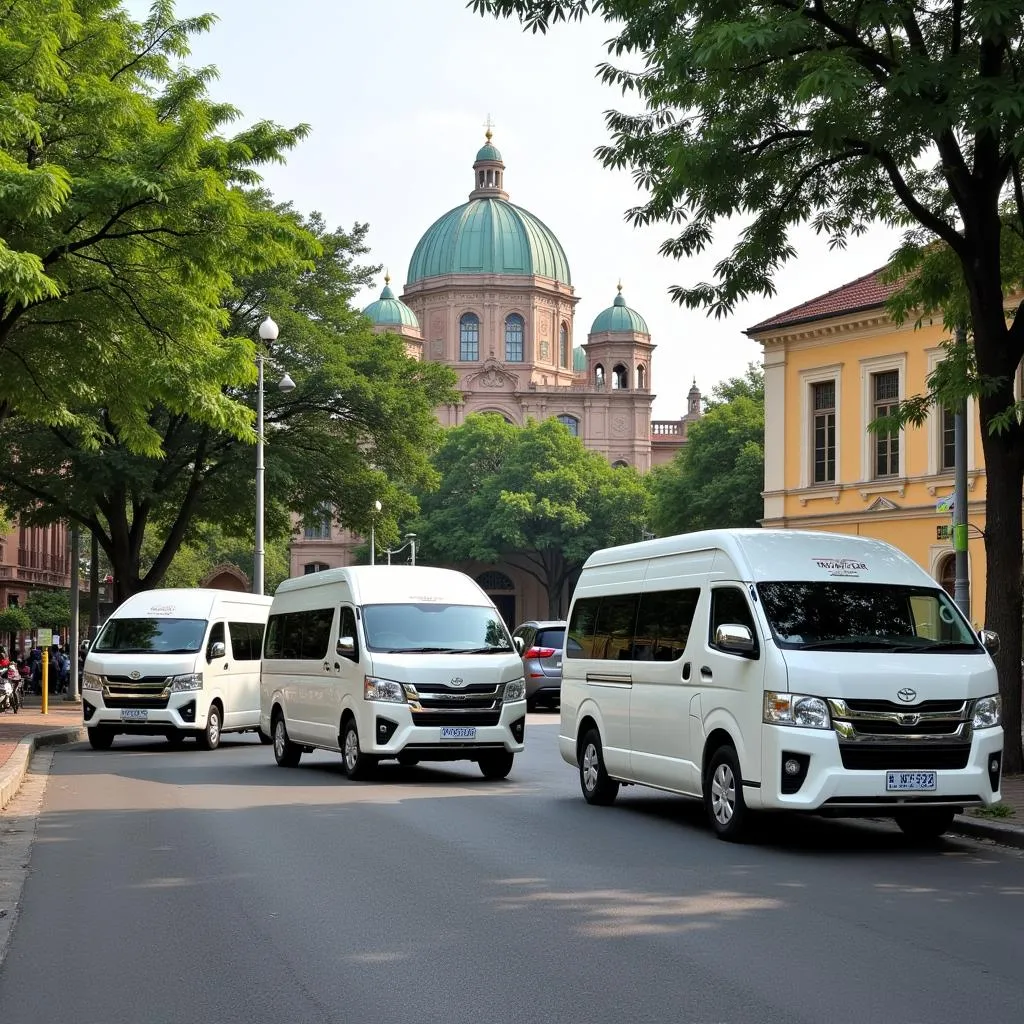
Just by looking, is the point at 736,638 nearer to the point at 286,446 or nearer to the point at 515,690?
the point at 515,690

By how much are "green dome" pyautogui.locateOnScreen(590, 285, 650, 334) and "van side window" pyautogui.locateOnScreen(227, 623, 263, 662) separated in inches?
4095

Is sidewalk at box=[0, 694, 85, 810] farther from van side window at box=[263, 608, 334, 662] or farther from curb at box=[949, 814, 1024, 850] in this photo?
curb at box=[949, 814, 1024, 850]

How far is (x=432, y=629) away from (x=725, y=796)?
247 inches

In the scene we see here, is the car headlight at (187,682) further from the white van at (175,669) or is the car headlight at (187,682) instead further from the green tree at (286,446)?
the green tree at (286,446)

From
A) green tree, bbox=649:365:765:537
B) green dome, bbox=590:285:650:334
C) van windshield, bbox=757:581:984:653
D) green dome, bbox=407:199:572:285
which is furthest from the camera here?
green dome, bbox=590:285:650:334

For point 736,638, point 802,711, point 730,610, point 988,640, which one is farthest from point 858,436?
point 802,711

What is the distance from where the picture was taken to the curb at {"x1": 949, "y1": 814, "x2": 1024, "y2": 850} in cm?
1234

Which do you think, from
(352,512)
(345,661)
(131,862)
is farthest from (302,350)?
(131,862)

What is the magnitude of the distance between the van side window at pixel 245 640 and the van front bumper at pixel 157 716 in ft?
4.74

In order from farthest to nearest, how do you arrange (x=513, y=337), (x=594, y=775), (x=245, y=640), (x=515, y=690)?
(x=513, y=337), (x=245, y=640), (x=515, y=690), (x=594, y=775)

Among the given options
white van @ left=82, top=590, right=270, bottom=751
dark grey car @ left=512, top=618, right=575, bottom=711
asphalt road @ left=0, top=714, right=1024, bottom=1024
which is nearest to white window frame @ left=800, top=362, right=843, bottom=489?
dark grey car @ left=512, top=618, right=575, bottom=711

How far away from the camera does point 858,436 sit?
1726 inches

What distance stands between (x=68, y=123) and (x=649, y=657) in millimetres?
10835

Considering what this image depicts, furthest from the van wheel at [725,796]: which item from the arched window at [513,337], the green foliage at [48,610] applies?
the arched window at [513,337]
